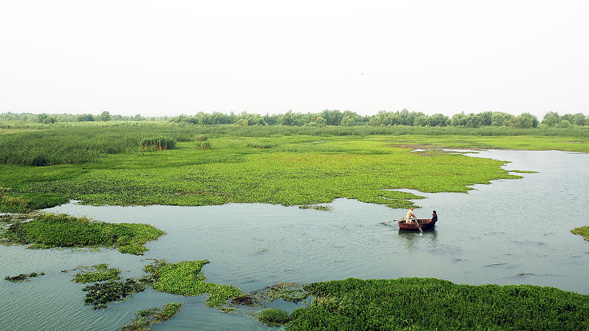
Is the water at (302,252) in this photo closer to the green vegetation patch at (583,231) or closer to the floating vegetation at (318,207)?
the green vegetation patch at (583,231)

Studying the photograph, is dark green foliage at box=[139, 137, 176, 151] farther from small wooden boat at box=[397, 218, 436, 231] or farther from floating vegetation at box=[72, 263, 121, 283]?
small wooden boat at box=[397, 218, 436, 231]

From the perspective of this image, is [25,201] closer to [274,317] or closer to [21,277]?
[21,277]

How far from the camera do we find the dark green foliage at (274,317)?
1077 cm

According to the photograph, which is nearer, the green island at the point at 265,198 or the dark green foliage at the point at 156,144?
the green island at the point at 265,198

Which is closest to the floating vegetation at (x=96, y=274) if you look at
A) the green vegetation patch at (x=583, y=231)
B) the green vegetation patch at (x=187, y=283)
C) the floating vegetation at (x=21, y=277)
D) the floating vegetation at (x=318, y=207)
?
the green vegetation patch at (x=187, y=283)

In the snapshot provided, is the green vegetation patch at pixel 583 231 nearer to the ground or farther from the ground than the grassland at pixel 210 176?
nearer to the ground

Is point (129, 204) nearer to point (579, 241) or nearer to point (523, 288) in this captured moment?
point (523, 288)

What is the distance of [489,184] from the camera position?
104 feet

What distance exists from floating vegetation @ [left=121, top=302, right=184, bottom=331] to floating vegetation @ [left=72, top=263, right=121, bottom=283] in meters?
2.81

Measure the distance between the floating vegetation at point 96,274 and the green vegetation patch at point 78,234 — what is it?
172 centimetres

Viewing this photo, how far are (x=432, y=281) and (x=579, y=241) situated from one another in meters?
9.62

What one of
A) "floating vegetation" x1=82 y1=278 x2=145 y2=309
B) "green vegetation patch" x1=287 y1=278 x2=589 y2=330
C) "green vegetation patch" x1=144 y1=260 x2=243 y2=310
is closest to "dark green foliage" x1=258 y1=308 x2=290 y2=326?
"green vegetation patch" x1=287 y1=278 x2=589 y2=330

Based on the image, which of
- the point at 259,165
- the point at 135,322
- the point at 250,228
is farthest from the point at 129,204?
the point at 259,165

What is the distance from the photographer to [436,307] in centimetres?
1107
